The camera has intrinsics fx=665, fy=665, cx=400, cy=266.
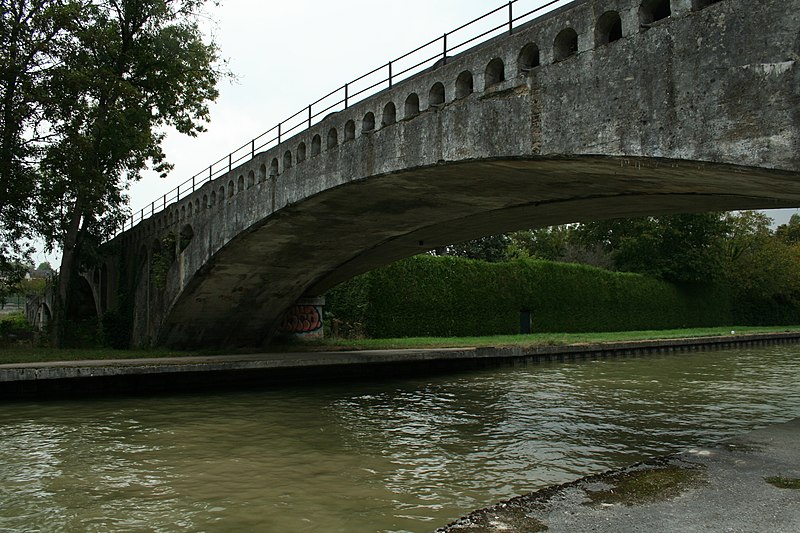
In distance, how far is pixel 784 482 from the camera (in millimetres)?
6840

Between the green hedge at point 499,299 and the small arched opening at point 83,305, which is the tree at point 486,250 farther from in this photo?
the small arched opening at point 83,305

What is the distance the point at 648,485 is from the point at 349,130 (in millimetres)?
10388

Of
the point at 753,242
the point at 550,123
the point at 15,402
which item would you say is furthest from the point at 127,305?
the point at 753,242

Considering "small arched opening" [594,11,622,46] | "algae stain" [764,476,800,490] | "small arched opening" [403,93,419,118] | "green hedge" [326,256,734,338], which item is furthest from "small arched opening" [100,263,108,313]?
"algae stain" [764,476,800,490]

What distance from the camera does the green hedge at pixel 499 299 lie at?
96.3 feet

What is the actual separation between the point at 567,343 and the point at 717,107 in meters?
19.7

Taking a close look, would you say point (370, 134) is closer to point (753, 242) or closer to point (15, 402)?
point (15, 402)

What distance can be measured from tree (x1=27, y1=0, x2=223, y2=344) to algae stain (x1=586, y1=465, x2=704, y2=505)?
18.2 meters

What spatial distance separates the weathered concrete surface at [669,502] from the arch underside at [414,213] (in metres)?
3.33

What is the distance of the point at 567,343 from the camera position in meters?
26.7

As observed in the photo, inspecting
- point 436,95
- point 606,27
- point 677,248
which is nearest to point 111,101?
point 436,95

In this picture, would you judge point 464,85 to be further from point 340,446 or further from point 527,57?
point 340,446

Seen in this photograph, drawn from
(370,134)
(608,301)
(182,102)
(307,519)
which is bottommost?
(307,519)

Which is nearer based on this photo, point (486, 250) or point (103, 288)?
point (103, 288)
